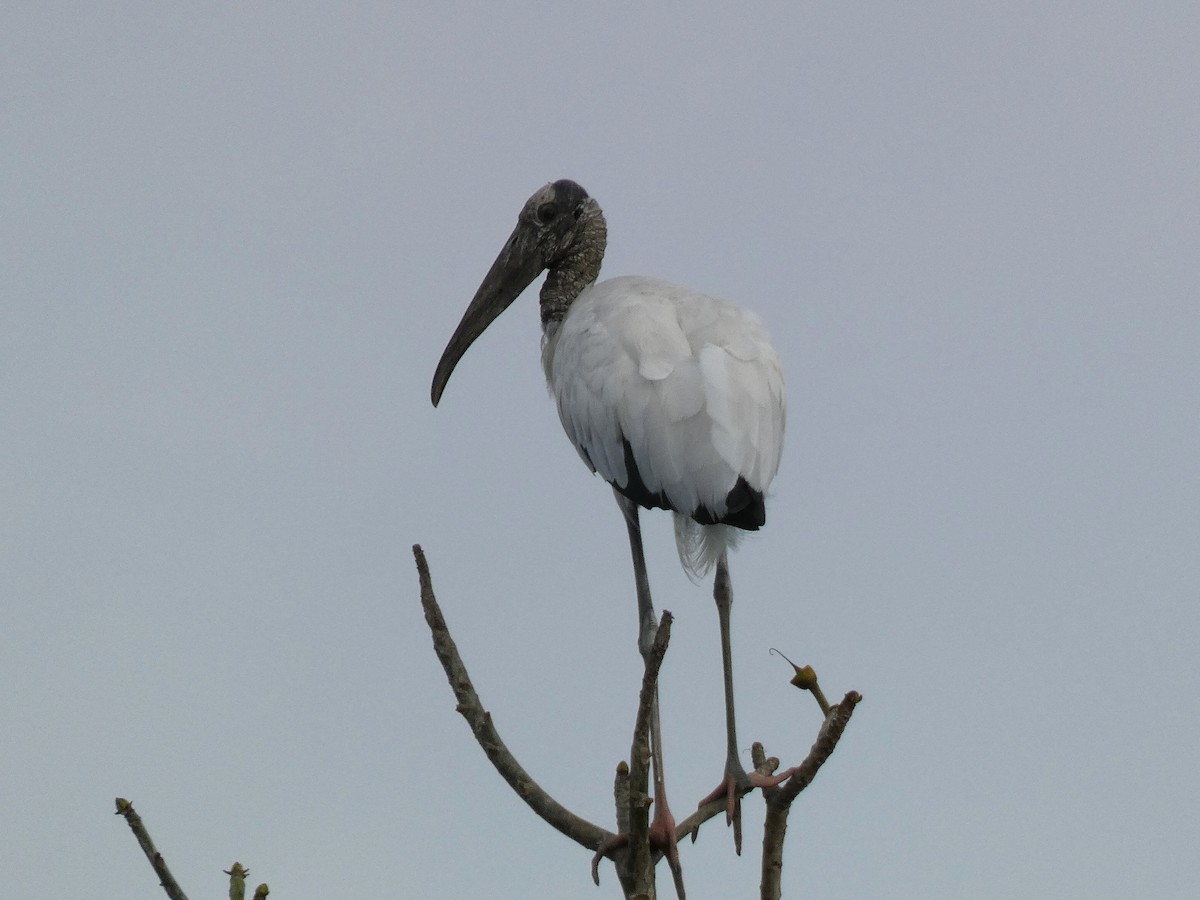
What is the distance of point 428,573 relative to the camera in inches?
186

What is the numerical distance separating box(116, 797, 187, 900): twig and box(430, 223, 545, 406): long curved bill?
14.4 feet

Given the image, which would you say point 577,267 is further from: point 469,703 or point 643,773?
point 643,773

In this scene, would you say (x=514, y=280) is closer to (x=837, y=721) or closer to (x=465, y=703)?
(x=465, y=703)

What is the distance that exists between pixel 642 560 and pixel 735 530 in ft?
2.00

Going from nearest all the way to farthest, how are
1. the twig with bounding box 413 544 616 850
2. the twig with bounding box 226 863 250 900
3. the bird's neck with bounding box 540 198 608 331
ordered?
the twig with bounding box 226 863 250 900 < the twig with bounding box 413 544 616 850 < the bird's neck with bounding box 540 198 608 331

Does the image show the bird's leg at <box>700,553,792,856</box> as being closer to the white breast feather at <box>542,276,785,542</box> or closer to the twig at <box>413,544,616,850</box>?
the white breast feather at <box>542,276,785,542</box>

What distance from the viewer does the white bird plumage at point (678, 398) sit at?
18.9 feet

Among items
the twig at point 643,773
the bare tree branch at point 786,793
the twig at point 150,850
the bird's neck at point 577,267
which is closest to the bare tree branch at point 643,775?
the twig at point 643,773

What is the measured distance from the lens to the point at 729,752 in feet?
20.9

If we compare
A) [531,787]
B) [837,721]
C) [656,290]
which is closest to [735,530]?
[656,290]

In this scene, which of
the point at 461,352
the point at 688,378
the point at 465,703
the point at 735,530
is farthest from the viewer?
the point at 461,352

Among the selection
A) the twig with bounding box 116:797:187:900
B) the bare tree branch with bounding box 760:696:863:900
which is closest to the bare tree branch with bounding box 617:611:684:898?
the bare tree branch with bounding box 760:696:863:900

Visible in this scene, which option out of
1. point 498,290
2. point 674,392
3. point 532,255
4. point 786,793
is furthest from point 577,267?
point 786,793

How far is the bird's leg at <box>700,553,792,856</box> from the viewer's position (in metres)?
6.16
